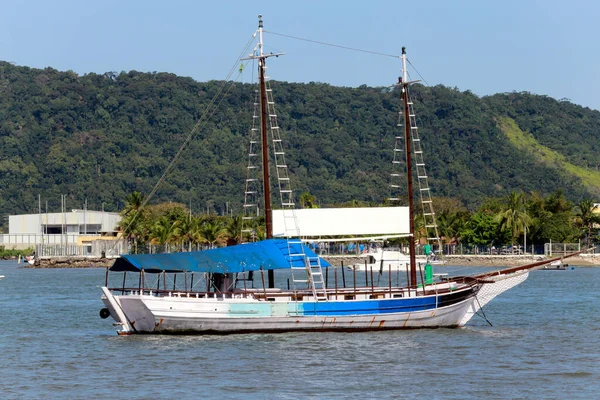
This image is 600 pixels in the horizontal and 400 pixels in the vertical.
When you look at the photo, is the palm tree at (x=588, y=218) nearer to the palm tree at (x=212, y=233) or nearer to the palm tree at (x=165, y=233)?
the palm tree at (x=212, y=233)

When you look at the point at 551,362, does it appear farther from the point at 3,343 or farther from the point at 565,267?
the point at 565,267

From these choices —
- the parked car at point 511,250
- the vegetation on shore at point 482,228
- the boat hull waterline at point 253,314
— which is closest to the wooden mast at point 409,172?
the boat hull waterline at point 253,314

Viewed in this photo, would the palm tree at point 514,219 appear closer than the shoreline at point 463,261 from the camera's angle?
No

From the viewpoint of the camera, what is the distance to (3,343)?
50.0 meters

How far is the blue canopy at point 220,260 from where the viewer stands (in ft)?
160

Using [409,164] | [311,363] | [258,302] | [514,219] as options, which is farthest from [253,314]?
[514,219]

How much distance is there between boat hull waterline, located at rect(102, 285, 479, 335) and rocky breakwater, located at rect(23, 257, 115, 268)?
12668 cm

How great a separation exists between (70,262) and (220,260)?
133 metres

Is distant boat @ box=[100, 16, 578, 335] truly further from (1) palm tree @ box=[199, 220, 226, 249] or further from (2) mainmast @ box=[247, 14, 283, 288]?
(1) palm tree @ box=[199, 220, 226, 249]

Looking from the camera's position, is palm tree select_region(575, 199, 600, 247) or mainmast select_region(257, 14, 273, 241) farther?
palm tree select_region(575, 199, 600, 247)

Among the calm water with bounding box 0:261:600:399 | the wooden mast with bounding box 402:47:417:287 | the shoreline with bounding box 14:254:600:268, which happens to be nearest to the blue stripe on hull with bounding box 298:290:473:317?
the calm water with bounding box 0:261:600:399

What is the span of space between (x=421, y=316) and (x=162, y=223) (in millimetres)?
125451

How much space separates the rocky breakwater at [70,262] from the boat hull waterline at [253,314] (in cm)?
12668

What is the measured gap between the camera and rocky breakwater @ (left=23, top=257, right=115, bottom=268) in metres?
176
